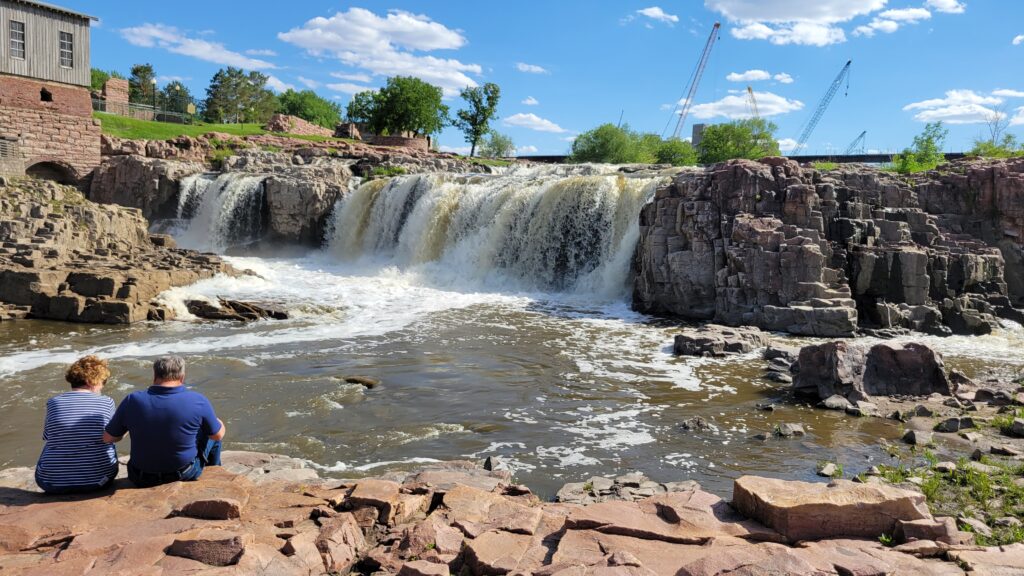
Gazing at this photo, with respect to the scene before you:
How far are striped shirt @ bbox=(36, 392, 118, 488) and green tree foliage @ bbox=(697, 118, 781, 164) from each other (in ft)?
169

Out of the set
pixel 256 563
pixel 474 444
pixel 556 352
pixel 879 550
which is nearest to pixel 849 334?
pixel 556 352

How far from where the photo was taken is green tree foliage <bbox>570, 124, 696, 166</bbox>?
57.6 metres

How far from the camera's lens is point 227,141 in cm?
4219

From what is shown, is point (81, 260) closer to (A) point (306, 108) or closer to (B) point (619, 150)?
(B) point (619, 150)

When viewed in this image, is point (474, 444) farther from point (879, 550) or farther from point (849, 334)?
point (849, 334)

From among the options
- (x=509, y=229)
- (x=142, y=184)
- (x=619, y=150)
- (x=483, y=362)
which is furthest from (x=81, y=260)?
(x=619, y=150)

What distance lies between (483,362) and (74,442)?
8685 millimetres

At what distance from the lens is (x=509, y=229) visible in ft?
79.3

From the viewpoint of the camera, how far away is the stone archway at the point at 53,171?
33438 millimetres

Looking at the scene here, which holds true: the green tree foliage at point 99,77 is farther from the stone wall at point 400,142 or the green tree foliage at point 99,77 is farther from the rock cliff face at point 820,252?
the rock cliff face at point 820,252

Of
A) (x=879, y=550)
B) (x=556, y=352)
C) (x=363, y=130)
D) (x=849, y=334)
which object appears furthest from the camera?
(x=363, y=130)

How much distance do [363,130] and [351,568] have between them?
62626 mm

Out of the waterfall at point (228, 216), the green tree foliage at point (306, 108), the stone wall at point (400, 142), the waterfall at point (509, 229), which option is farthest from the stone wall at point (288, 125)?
the green tree foliage at point (306, 108)

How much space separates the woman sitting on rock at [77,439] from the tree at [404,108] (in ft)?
176
